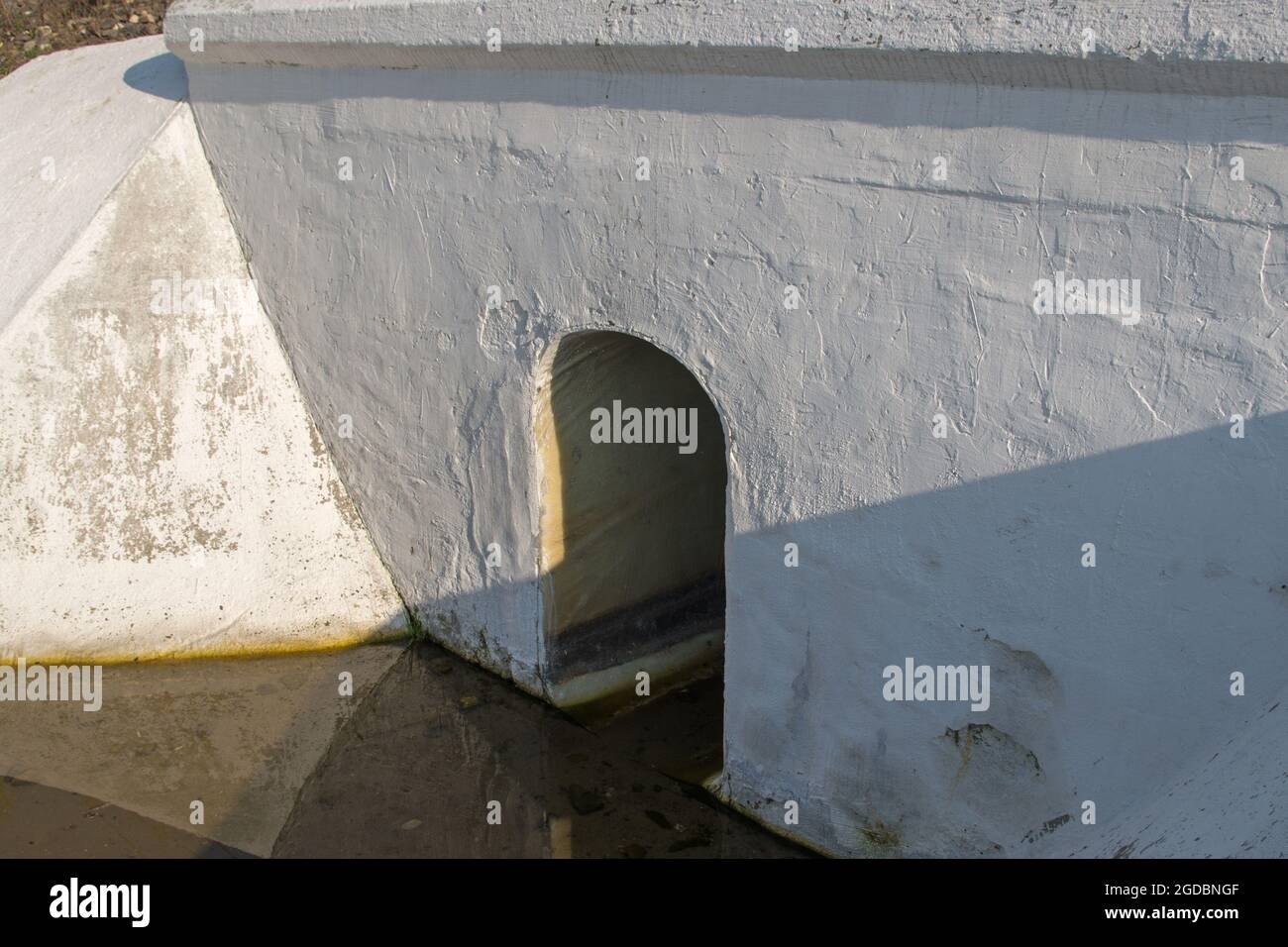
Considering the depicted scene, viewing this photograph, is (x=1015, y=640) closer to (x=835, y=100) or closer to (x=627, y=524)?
(x=835, y=100)

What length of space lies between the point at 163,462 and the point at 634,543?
2.52 meters

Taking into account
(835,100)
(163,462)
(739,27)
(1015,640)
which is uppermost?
(739,27)

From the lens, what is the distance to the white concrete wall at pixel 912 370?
3.76 m

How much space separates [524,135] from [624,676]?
2.84m

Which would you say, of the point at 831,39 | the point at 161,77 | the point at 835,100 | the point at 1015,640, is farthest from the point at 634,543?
the point at 161,77

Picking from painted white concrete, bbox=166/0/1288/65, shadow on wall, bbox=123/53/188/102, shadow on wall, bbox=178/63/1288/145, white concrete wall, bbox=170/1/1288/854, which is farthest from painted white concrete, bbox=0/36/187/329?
white concrete wall, bbox=170/1/1288/854

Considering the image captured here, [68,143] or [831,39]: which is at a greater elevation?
[68,143]

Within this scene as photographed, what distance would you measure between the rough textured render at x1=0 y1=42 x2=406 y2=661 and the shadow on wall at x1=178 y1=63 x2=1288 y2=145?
3.89 feet

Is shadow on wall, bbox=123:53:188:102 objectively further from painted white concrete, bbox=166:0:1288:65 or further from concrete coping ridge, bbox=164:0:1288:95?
concrete coping ridge, bbox=164:0:1288:95

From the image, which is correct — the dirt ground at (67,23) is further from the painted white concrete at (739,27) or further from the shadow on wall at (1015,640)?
the shadow on wall at (1015,640)

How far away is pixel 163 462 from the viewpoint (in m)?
6.75

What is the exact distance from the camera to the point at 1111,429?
3951mm

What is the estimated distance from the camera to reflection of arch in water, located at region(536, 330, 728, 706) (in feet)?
20.0

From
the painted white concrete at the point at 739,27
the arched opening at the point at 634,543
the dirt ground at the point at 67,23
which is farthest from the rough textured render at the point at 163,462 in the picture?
the dirt ground at the point at 67,23
